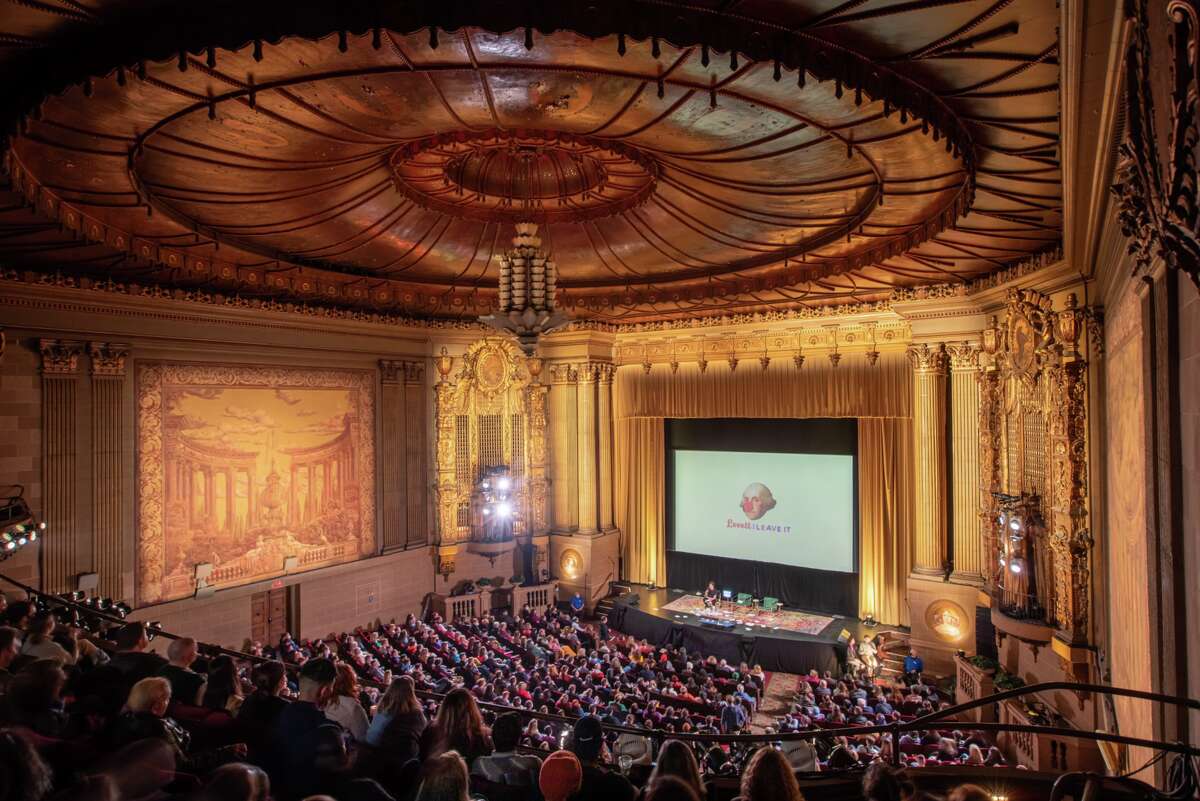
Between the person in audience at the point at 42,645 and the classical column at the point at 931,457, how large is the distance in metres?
13.3

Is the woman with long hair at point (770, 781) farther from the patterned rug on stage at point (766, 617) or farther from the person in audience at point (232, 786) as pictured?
the patterned rug on stage at point (766, 617)

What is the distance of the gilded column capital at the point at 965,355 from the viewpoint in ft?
41.8

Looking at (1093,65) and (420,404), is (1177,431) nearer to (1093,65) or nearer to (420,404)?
(1093,65)

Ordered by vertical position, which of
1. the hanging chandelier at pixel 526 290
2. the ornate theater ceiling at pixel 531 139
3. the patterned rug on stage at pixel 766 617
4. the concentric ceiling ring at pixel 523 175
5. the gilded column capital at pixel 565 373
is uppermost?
the concentric ceiling ring at pixel 523 175

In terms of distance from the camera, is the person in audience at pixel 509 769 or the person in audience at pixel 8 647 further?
the person in audience at pixel 8 647

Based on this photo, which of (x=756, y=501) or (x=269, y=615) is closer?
(x=269, y=615)

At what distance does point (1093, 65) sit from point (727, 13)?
211cm

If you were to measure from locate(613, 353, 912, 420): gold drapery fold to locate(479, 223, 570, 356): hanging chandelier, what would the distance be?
8.56 m

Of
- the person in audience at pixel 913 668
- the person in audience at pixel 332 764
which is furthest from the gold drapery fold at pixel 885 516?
the person in audience at pixel 332 764

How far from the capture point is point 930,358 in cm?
1352

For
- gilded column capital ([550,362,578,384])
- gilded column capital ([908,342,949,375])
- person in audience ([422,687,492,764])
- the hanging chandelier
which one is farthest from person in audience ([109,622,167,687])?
gilded column capital ([550,362,578,384])

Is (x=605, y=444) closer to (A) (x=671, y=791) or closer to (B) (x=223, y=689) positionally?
(B) (x=223, y=689)

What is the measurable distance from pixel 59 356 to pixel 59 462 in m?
1.69

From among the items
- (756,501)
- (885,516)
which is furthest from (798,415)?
(885,516)
